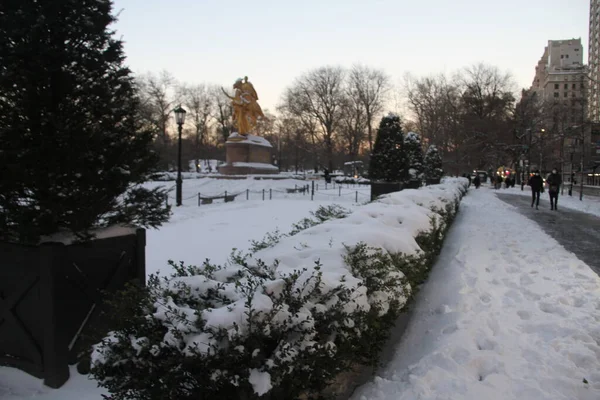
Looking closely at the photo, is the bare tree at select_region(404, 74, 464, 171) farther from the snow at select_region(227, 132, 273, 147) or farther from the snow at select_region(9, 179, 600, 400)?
the snow at select_region(9, 179, 600, 400)

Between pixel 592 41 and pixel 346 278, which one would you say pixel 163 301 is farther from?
pixel 592 41

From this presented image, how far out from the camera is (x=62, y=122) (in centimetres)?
323

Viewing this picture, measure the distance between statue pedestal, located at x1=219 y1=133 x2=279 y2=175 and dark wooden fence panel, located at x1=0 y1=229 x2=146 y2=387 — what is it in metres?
30.3

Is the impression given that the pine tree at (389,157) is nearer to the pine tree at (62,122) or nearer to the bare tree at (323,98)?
the pine tree at (62,122)

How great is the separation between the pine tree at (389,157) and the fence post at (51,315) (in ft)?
57.0

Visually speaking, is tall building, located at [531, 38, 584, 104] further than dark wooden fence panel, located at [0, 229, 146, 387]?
Yes

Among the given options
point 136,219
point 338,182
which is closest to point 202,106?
point 338,182

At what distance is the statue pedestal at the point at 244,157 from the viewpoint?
33.4 metres

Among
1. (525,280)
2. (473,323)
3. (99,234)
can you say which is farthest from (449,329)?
(99,234)

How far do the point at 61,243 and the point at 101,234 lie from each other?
450mm

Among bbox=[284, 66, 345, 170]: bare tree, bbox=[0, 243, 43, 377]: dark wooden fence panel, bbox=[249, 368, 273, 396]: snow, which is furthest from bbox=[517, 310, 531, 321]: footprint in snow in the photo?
bbox=[284, 66, 345, 170]: bare tree

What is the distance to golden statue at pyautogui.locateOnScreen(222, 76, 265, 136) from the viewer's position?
112 ft

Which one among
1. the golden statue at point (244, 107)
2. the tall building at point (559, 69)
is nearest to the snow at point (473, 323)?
the golden statue at point (244, 107)

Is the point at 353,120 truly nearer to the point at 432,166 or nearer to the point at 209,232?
the point at 432,166
